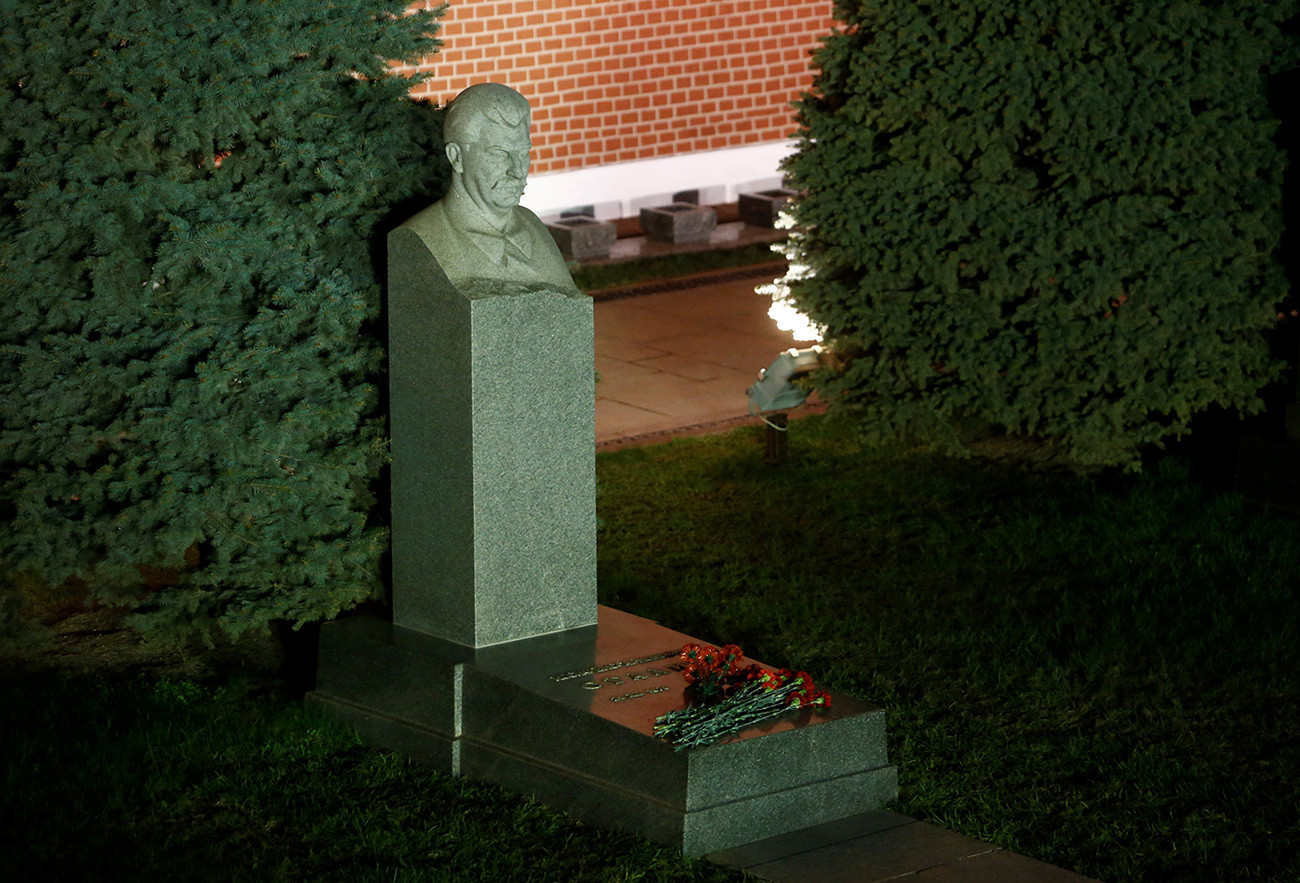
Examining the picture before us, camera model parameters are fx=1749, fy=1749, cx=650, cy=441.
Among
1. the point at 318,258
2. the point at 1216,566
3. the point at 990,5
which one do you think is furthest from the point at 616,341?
the point at 318,258

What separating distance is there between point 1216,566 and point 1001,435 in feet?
6.94

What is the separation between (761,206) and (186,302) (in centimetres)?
1038

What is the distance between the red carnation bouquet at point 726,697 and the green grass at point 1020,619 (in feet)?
1.78

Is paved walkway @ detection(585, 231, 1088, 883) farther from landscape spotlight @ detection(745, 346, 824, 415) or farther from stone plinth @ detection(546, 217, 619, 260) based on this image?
landscape spotlight @ detection(745, 346, 824, 415)

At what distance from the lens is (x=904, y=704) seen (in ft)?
21.0

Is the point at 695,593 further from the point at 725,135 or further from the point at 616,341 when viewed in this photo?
the point at 725,135

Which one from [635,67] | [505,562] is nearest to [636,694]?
[505,562]

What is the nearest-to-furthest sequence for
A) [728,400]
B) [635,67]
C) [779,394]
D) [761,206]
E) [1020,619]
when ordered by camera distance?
1. [1020,619]
2. [779,394]
3. [728,400]
4. [635,67]
5. [761,206]

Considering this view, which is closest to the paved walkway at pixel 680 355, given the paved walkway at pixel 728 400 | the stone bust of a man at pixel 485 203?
the paved walkway at pixel 728 400

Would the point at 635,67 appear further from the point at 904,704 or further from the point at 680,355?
the point at 904,704

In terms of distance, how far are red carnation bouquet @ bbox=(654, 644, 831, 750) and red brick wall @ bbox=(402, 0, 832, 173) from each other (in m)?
9.11

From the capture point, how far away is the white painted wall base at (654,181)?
1523cm

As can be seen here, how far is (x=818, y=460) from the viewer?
31.1 ft

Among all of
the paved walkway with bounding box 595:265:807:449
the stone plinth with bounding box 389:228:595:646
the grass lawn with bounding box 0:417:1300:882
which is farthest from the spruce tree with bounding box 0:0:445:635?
the paved walkway with bounding box 595:265:807:449
